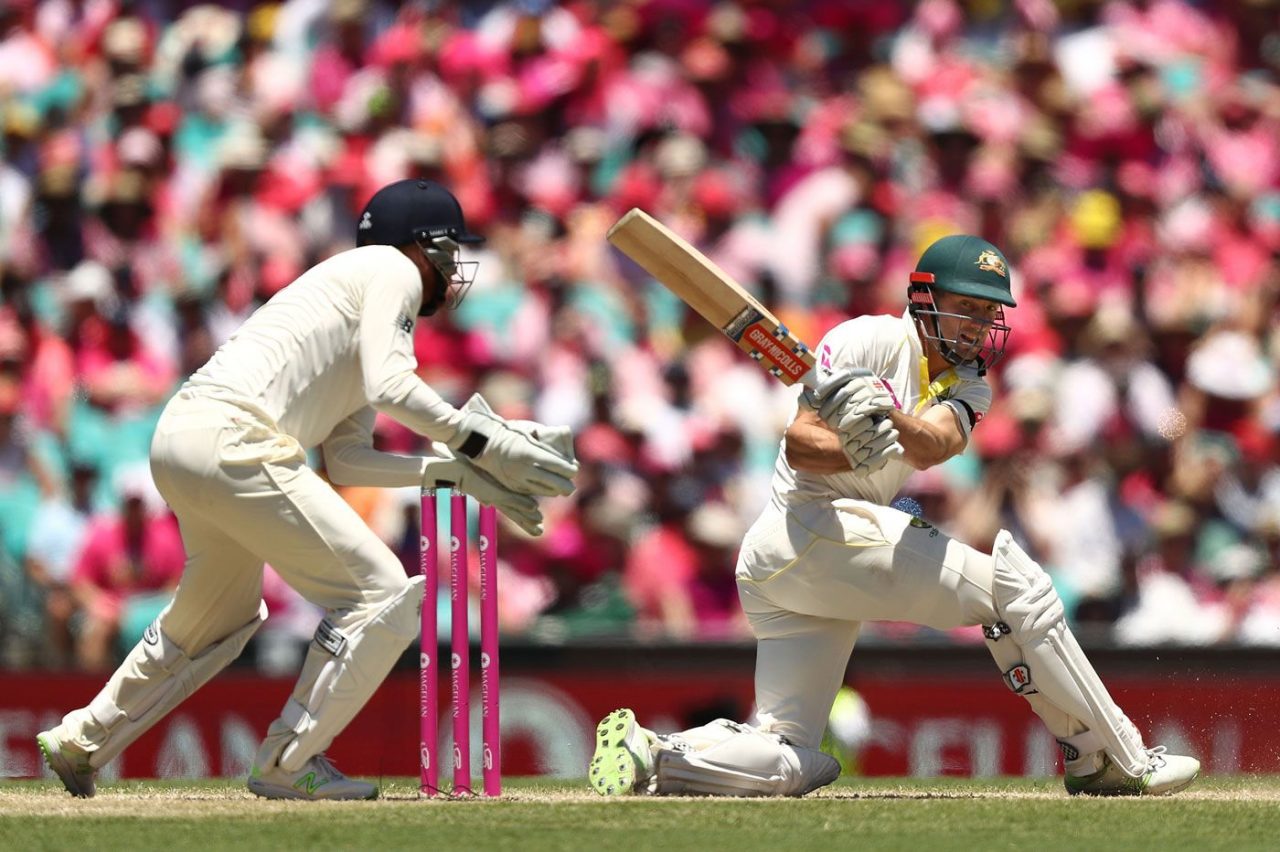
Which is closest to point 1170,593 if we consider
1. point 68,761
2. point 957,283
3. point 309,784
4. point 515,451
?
point 957,283

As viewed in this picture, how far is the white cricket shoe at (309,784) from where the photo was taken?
18.3 ft

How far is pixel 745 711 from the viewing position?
25.6 ft

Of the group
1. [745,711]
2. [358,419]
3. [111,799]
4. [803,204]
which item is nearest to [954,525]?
[745,711]

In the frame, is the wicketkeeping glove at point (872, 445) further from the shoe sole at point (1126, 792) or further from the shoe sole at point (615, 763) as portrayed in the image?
the shoe sole at point (1126, 792)

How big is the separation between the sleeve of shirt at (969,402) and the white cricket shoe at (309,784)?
6.13 feet

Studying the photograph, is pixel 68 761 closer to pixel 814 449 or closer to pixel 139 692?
pixel 139 692

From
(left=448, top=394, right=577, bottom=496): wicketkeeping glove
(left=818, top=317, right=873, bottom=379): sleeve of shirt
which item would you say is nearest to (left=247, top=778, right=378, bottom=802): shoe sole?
(left=448, top=394, right=577, bottom=496): wicketkeeping glove

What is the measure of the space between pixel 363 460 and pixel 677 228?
13.2ft

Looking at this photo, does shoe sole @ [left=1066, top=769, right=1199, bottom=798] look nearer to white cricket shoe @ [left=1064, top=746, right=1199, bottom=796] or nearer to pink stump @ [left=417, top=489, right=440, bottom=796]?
white cricket shoe @ [left=1064, top=746, right=1199, bottom=796]

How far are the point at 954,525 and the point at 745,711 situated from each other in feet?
4.29

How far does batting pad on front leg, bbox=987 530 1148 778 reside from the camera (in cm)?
571

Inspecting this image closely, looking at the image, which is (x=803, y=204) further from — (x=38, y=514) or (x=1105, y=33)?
(x=38, y=514)

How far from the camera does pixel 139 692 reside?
578 cm

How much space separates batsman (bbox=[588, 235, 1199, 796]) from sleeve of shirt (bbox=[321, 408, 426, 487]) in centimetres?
86
